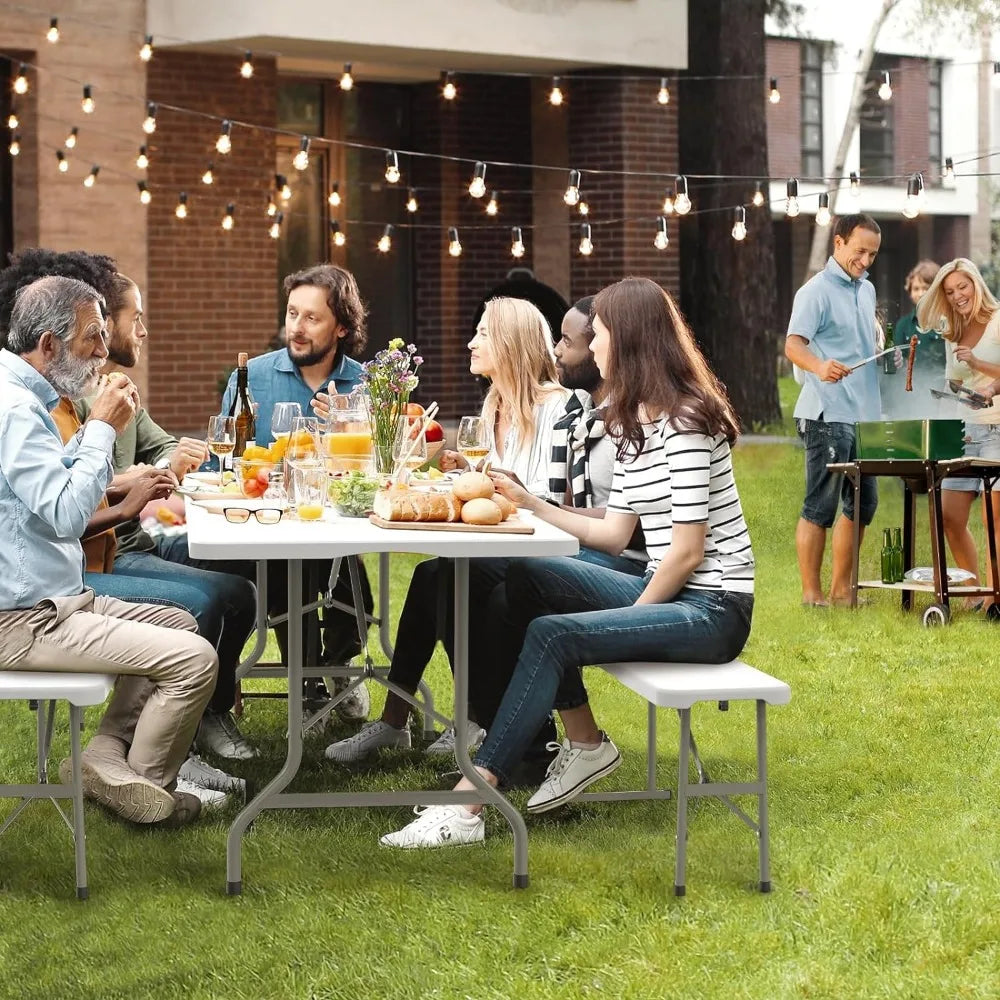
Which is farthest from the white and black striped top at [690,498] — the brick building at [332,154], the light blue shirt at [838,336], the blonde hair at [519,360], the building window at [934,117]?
the building window at [934,117]

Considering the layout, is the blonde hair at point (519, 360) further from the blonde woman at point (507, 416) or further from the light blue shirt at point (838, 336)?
the light blue shirt at point (838, 336)

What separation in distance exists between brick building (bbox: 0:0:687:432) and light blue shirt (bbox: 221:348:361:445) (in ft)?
16.9

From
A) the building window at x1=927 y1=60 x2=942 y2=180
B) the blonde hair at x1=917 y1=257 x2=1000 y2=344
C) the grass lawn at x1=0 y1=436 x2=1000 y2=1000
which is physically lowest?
the grass lawn at x1=0 y1=436 x2=1000 y2=1000

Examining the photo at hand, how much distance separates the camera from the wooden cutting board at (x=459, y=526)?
4113 millimetres

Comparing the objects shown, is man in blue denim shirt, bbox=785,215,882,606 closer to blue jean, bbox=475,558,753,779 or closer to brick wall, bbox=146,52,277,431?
blue jean, bbox=475,558,753,779

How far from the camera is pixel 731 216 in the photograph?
15391 mm

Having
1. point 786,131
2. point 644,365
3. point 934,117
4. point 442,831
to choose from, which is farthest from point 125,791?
point 786,131

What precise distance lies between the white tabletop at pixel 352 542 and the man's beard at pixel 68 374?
487mm

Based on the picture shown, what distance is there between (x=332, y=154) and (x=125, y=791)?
10.8 metres

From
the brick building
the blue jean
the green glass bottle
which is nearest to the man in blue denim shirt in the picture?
the green glass bottle

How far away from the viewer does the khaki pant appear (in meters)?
4.20

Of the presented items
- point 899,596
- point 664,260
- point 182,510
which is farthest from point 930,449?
point 664,260

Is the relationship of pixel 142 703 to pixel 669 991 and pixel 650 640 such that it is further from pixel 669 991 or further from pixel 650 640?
pixel 669 991

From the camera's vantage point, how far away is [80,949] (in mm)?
3834
